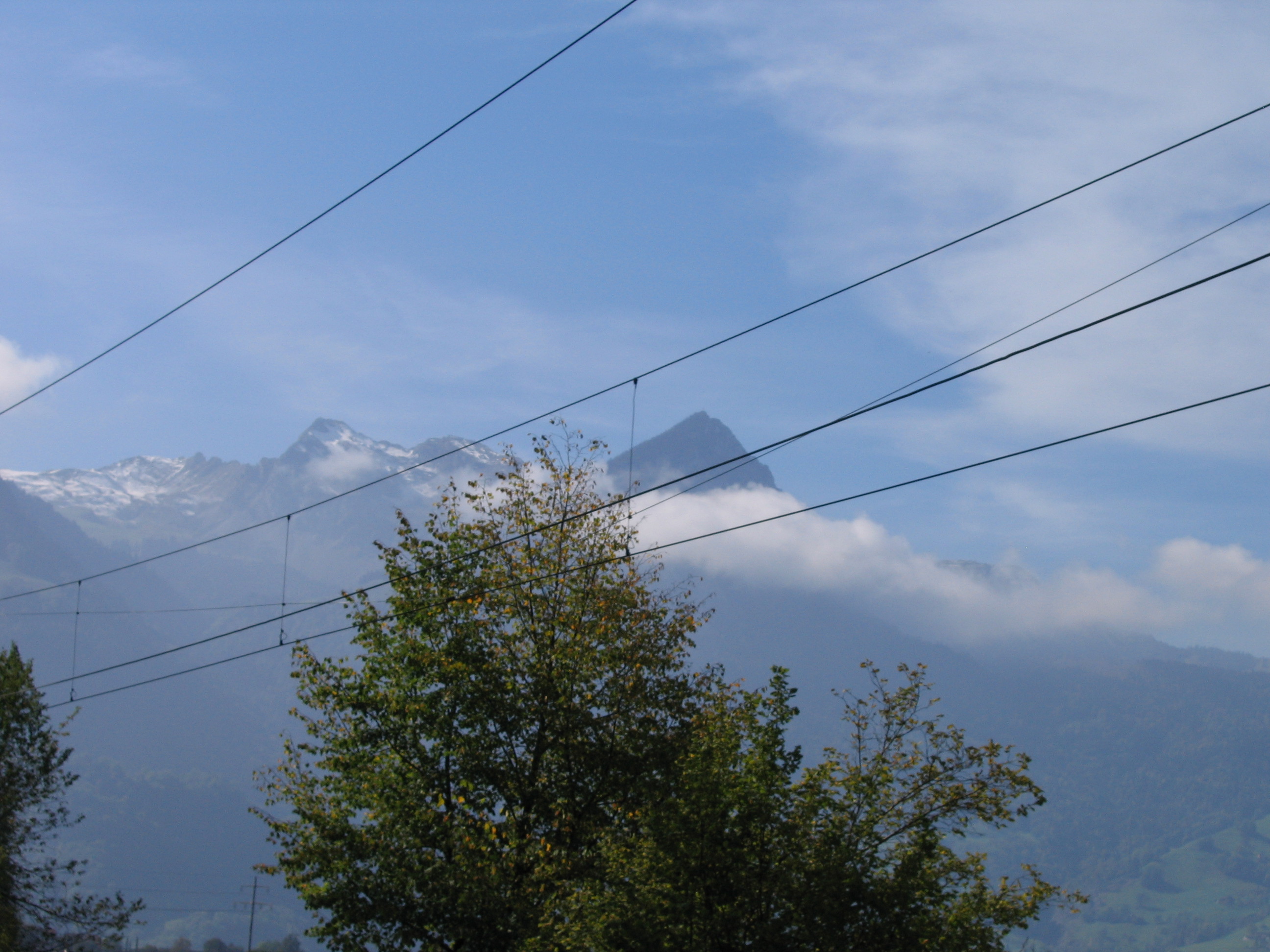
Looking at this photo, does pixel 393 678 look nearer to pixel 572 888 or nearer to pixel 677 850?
pixel 572 888

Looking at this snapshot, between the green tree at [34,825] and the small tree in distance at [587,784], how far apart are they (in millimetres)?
23707

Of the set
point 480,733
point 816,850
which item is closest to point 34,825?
point 480,733

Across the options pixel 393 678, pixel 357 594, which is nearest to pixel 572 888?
pixel 393 678

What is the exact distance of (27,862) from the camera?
53.2 metres

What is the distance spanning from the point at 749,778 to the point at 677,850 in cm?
161

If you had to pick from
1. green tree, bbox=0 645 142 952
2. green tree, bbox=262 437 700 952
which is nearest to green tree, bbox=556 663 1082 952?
green tree, bbox=262 437 700 952

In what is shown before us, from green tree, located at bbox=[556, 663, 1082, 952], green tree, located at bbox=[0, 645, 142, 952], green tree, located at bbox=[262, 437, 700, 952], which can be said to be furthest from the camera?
green tree, located at bbox=[0, 645, 142, 952]

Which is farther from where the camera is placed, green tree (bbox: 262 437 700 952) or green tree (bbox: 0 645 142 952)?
green tree (bbox: 0 645 142 952)

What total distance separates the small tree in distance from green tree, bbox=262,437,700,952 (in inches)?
2.5

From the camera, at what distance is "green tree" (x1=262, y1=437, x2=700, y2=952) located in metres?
26.8

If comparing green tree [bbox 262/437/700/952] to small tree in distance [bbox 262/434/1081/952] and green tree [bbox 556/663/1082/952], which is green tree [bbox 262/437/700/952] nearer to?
Answer: small tree in distance [bbox 262/434/1081/952]

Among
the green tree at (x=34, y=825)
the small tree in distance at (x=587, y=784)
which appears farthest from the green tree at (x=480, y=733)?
the green tree at (x=34, y=825)

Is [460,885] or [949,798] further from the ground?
[949,798]

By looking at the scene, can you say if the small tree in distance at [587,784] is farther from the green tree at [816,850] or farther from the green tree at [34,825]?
the green tree at [34,825]
